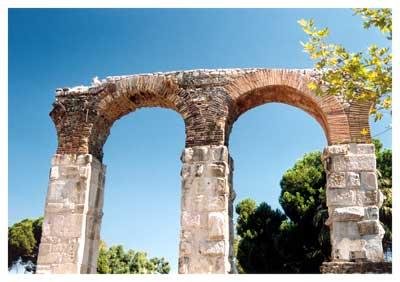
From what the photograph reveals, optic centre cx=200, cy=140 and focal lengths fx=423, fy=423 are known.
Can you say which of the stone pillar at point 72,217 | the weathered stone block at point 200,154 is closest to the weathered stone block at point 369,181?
the weathered stone block at point 200,154

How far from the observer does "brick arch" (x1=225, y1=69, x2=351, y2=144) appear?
7.70 metres

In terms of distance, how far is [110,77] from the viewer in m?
8.86

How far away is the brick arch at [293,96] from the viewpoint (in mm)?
7703

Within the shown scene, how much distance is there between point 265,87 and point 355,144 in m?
1.98

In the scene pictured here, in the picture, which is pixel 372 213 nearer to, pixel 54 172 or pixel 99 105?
pixel 99 105

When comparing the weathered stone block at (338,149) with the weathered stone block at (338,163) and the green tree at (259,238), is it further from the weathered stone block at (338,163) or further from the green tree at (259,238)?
the green tree at (259,238)

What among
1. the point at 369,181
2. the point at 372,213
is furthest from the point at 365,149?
the point at 372,213

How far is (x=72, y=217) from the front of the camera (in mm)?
7953

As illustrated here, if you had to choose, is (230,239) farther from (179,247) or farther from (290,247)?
(290,247)

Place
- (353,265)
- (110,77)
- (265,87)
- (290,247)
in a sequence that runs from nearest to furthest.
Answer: (353,265) → (265,87) → (110,77) → (290,247)

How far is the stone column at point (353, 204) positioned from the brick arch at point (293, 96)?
346 mm

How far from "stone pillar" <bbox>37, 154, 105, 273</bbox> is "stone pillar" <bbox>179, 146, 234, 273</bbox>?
1.96 m

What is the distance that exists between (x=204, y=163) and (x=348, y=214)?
260 cm
